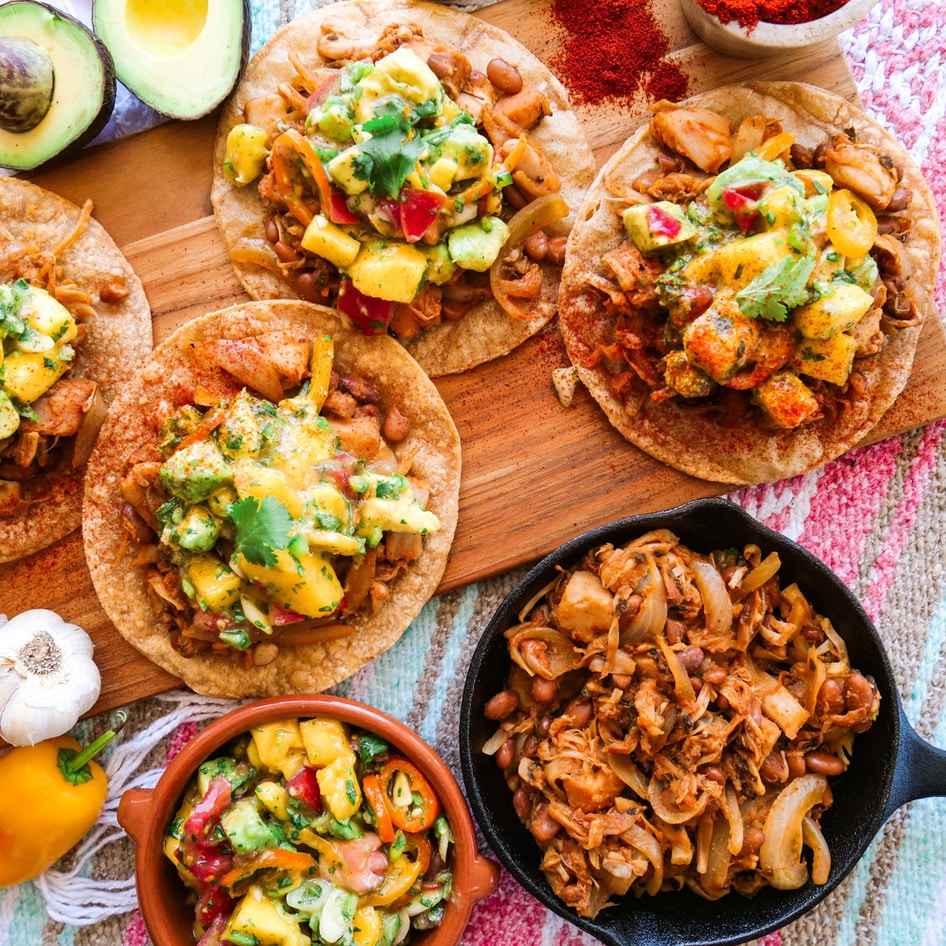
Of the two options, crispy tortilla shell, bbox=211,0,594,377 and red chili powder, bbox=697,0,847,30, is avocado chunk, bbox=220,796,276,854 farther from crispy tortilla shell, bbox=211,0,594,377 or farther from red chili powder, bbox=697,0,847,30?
red chili powder, bbox=697,0,847,30

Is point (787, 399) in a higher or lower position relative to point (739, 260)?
lower

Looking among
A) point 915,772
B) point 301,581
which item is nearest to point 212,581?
point 301,581

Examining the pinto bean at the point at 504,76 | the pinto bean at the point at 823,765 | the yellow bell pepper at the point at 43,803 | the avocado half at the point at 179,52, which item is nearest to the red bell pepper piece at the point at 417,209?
the pinto bean at the point at 504,76

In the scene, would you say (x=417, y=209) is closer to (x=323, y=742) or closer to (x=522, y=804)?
(x=323, y=742)

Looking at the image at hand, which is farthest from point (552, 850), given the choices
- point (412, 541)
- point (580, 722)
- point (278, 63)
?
point (278, 63)

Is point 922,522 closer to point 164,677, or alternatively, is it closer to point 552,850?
point 552,850

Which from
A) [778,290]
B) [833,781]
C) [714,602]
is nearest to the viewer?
[778,290]

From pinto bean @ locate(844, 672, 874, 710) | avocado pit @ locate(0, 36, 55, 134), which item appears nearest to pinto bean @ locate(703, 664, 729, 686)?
pinto bean @ locate(844, 672, 874, 710)
